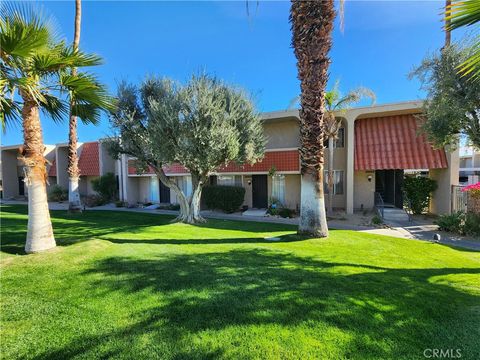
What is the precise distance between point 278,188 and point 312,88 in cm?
1025

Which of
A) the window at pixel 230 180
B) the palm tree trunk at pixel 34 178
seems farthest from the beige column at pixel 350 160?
the palm tree trunk at pixel 34 178

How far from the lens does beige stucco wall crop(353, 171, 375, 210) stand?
16828 millimetres

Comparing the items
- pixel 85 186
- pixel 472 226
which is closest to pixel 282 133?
pixel 472 226

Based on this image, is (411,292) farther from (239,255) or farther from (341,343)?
(239,255)

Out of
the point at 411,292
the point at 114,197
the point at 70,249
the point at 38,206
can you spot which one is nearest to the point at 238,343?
the point at 411,292

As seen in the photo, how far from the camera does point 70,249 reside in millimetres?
6359

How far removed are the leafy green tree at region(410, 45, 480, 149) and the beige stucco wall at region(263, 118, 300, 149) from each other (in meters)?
7.91

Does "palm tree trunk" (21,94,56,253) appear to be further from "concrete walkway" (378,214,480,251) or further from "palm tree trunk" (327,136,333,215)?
"palm tree trunk" (327,136,333,215)

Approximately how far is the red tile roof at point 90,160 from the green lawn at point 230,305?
2038 centimetres

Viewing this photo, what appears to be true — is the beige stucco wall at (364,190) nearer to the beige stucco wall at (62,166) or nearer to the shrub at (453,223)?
the shrub at (453,223)

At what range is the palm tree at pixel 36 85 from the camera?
17.4 feet

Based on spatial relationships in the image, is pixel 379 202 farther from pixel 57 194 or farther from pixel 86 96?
pixel 57 194

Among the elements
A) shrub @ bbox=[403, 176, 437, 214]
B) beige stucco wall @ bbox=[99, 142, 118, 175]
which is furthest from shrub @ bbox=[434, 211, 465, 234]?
beige stucco wall @ bbox=[99, 142, 118, 175]

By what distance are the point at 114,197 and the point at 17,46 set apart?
2042 centimetres
